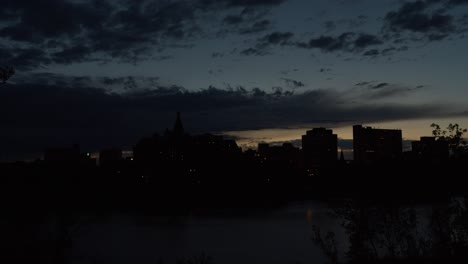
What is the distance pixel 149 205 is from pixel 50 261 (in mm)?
97091

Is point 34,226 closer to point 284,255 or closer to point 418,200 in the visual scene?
point 284,255

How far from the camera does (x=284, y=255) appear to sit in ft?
171

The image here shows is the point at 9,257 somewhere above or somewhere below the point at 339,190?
above

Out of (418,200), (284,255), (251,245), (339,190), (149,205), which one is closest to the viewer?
(284,255)

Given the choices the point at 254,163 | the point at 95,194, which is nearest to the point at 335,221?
the point at 95,194

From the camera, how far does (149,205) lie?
109m

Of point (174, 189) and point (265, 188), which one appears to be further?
point (265, 188)

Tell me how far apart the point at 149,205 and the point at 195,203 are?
11560 millimetres

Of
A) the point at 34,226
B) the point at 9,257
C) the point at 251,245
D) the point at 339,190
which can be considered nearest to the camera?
the point at 9,257

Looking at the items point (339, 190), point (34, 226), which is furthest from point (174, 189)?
point (34, 226)

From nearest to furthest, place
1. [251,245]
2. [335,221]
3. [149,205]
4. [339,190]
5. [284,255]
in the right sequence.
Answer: [284,255] → [251,245] → [335,221] → [149,205] → [339,190]

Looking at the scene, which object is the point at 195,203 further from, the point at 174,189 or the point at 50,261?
the point at 50,261

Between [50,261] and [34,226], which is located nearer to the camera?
[50,261]

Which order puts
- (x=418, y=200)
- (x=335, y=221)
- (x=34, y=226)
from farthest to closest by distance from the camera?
(x=418, y=200) < (x=335, y=221) < (x=34, y=226)
